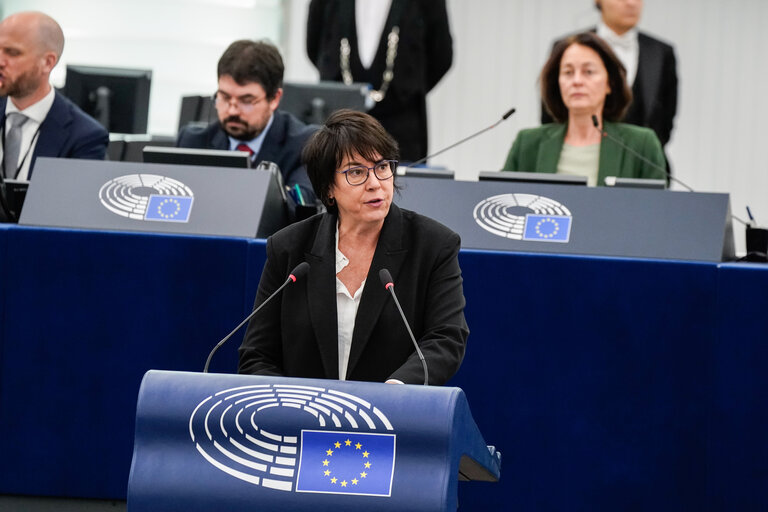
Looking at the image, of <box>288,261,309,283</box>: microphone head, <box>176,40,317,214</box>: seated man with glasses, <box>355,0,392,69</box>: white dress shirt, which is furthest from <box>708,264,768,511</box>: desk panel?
<box>355,0,392,69</box>: white dress shirt

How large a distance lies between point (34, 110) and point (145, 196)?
0.97 metres

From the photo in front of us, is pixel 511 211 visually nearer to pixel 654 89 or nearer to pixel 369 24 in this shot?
pixel 654 89

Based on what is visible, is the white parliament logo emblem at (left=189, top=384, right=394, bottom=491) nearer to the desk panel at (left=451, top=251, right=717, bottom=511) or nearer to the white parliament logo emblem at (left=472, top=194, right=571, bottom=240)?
the desk panel at (left=451, top=251, right=717, bottom=511)

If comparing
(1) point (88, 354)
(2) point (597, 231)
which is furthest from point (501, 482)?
(1) point (88, 354)

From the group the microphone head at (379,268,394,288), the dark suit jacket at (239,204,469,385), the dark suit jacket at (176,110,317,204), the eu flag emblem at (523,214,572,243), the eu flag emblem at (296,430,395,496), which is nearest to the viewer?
the eu flag emblem at (296,430,395,496)

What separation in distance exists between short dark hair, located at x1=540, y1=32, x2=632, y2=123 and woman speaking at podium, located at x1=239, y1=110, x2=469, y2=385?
165 centimetres

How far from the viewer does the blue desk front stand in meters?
3.05

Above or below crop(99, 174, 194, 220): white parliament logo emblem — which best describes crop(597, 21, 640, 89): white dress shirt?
above

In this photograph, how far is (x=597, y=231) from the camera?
318 cm

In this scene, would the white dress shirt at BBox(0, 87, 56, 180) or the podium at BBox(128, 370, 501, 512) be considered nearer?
the podium at BBox(128, 370, 501, 512)

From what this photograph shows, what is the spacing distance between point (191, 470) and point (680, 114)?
21.0ft

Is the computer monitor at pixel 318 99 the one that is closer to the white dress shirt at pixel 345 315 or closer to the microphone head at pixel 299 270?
the white dress shirt at pixel 345 315

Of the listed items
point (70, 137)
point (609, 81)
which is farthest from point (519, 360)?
point (70, 137)

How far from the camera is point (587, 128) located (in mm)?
4145
